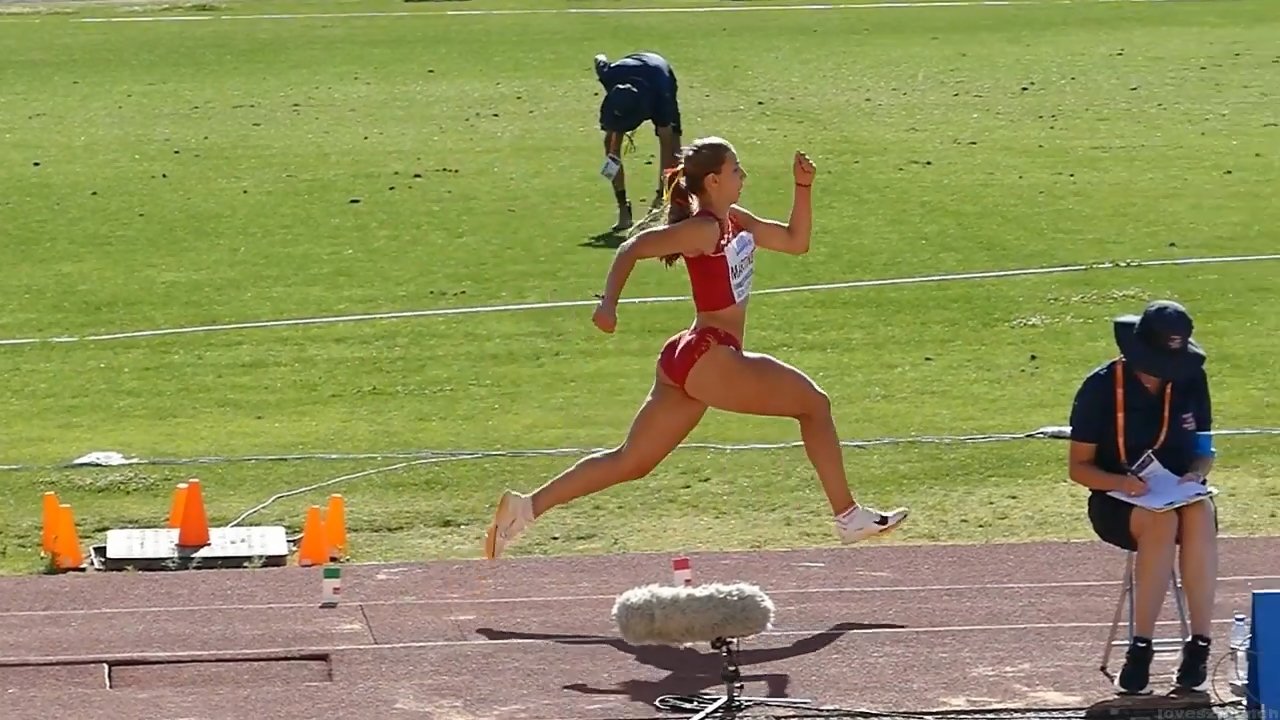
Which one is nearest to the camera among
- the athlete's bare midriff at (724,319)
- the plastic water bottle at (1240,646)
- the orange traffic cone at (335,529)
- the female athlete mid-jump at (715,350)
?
→ the plastic water bottle at (1240,646)

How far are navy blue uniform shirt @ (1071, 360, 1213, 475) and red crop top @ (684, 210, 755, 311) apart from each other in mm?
1588

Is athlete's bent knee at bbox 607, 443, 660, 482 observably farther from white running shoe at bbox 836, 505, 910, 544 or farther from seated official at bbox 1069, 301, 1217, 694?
seated official at bbox 1069, 301, 1217, 694

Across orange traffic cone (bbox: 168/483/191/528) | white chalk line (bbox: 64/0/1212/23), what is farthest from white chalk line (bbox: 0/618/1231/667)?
white chalk line (bbox: 64/0/1212/23)

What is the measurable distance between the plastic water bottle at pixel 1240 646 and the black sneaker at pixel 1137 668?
285 millimetres

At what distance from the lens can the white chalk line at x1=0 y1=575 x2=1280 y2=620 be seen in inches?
360

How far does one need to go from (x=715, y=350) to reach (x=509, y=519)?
4.06 ft

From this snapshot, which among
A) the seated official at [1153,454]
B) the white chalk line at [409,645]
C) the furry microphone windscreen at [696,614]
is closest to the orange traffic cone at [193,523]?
the white chalk line at [409,645]

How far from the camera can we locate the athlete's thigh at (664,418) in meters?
8.97

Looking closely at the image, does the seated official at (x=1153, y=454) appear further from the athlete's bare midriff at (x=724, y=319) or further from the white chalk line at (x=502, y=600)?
the athlete's bare midriff at (x=724, y=319)

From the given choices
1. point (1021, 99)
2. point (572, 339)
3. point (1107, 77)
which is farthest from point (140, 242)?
point (1107, 77)

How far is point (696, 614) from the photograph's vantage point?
24.6 ft

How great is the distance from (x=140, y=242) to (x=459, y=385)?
20.5 ft

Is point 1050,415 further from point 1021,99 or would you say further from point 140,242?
point 1021,99

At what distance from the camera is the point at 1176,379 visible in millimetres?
7652
